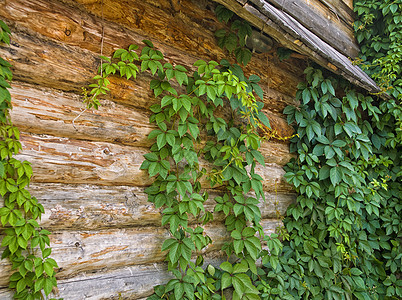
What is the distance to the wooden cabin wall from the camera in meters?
1.26

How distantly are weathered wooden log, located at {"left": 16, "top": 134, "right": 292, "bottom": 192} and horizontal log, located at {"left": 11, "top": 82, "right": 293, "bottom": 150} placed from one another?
43 mm

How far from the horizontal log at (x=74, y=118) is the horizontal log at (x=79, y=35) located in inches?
2.8

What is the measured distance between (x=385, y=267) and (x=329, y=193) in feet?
3.63

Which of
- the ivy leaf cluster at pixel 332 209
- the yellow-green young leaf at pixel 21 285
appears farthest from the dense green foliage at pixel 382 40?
the yellow-green young leaf at pixel 21 285

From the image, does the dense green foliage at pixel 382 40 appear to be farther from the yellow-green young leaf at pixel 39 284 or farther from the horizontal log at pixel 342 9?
the yellow-green young leaf at pixel 39 284

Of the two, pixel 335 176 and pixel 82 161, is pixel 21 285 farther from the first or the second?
pixel 335 176

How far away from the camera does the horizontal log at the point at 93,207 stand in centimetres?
130

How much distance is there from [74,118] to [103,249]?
728 mm

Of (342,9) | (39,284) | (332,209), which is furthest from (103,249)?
(342,9)

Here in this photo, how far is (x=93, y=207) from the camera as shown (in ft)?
4.62

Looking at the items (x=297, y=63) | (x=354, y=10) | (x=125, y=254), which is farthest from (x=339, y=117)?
(x=125, y=254)

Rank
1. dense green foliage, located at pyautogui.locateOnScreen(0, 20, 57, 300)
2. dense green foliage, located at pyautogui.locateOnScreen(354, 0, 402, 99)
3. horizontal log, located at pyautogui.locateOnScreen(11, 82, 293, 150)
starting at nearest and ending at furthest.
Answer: dense green foliage, located at pyautogui.locateOnScreen(0, 20, 57, 300)
horizontal log, located at pyautogui.locateOnScreen(11, 82, 293, 150)
dense green foliage, located at pyautogui.locateOnScreen(354, 0, 402, 99)

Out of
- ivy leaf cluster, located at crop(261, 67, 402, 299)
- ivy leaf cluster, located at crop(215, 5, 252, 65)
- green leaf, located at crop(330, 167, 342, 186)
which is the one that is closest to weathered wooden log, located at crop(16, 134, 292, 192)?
ivy leaf cluster, located at crop(215, 5, 252, 65)

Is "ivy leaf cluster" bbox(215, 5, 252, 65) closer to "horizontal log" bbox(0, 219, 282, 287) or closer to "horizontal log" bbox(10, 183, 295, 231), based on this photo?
A: "horizontal log" bbox(10, 183, 295, 231)
